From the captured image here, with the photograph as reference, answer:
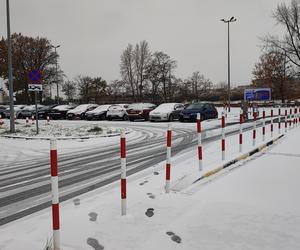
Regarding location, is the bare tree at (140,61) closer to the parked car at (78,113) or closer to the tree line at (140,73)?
the tree line at (140,73)

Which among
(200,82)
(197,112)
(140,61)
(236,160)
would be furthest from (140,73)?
(236,160)

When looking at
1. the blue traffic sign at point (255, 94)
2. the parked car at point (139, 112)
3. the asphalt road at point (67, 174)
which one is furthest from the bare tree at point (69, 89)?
the asphalt road at point (67, 174)

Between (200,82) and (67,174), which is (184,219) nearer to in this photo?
(67,174)

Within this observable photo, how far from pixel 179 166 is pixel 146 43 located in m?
51.0

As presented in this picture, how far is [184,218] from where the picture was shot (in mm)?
4121

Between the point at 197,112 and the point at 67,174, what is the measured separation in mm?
17154

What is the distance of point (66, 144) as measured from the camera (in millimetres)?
13617

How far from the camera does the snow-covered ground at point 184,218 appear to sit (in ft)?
11.4

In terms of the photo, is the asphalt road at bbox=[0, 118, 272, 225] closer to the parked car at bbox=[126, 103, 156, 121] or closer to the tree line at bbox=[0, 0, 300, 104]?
the parked car at bbox=[126, 103, 156, 121]

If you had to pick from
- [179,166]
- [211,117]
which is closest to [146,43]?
[211,117]

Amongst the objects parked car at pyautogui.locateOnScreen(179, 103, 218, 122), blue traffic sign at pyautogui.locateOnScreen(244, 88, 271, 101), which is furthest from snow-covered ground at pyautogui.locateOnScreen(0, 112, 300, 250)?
blue traffic sign at pyautogui.locateOnScreen(244, 88, 271, 101)

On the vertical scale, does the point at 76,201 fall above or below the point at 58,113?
below

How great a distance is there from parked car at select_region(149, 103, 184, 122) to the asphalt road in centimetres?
1268

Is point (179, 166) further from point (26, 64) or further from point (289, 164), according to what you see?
point (26, 64)
